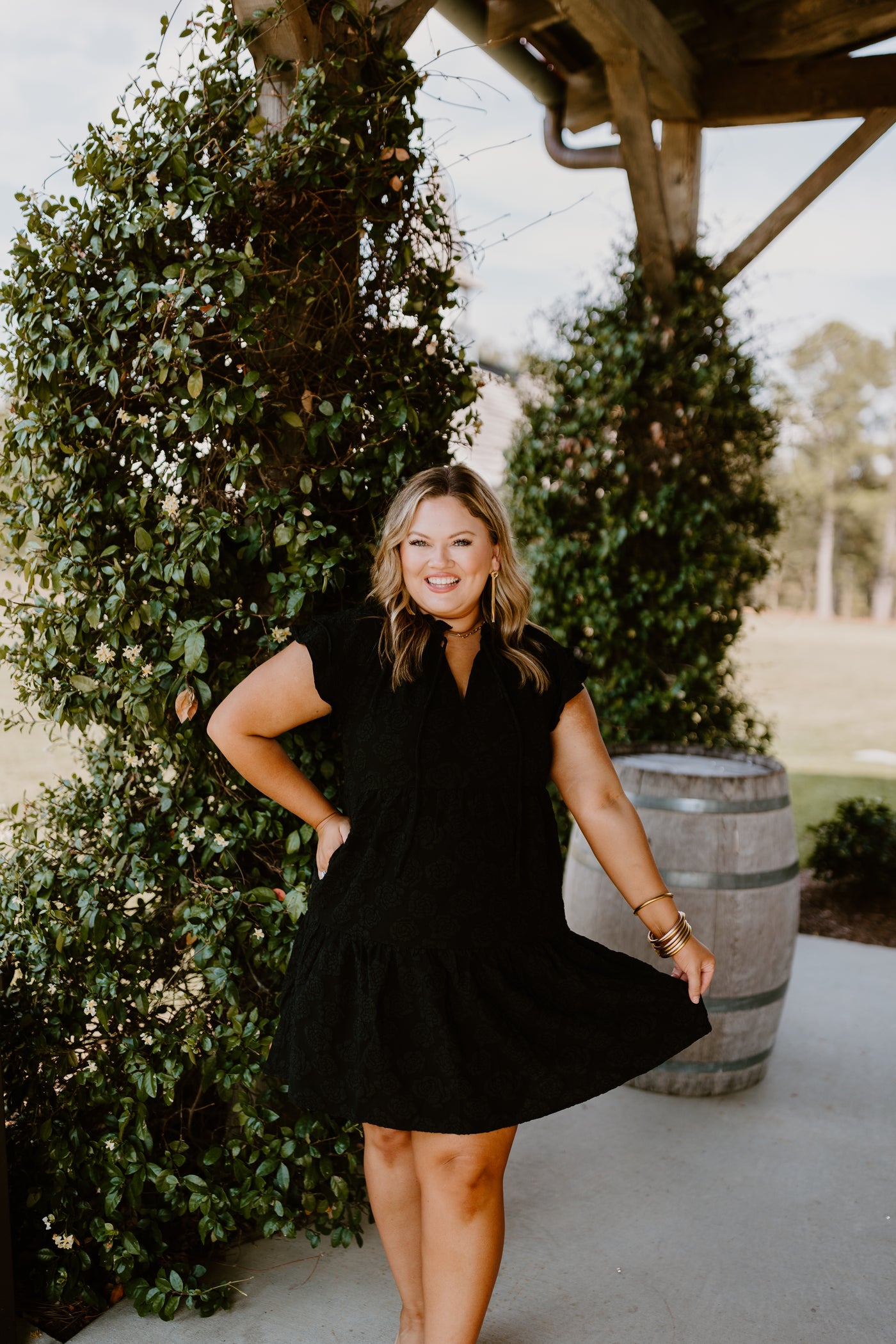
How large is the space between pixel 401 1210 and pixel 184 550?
49.6 inches

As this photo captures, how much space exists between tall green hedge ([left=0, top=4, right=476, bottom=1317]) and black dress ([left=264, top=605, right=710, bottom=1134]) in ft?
0.89

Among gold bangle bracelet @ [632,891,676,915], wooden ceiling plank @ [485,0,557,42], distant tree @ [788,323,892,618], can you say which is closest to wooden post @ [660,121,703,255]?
wooden ceiling plank @ [485,0,557,42]

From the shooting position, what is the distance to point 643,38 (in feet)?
11.8

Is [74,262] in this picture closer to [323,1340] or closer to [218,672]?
[218,672]

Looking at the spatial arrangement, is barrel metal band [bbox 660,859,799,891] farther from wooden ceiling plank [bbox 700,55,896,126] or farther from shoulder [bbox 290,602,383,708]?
wooden ceiling plank [bbox 700,55,896,126]

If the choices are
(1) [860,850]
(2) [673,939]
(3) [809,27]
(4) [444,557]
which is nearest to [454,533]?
(4) [444,557]

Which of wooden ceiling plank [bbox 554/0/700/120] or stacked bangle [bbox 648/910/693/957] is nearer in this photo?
stacked bangle [bbox 648/910/693/957]

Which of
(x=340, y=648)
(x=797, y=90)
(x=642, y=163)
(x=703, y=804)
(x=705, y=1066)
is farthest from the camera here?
(x=797, y=90)

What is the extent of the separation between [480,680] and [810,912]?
11.7 ft

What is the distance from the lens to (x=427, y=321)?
6.84 ft

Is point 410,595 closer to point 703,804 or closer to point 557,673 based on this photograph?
point 557,673

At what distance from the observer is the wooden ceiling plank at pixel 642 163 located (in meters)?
3.60

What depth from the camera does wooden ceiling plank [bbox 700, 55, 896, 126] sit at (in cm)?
384

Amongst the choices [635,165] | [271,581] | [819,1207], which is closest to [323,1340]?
[819,1207]
